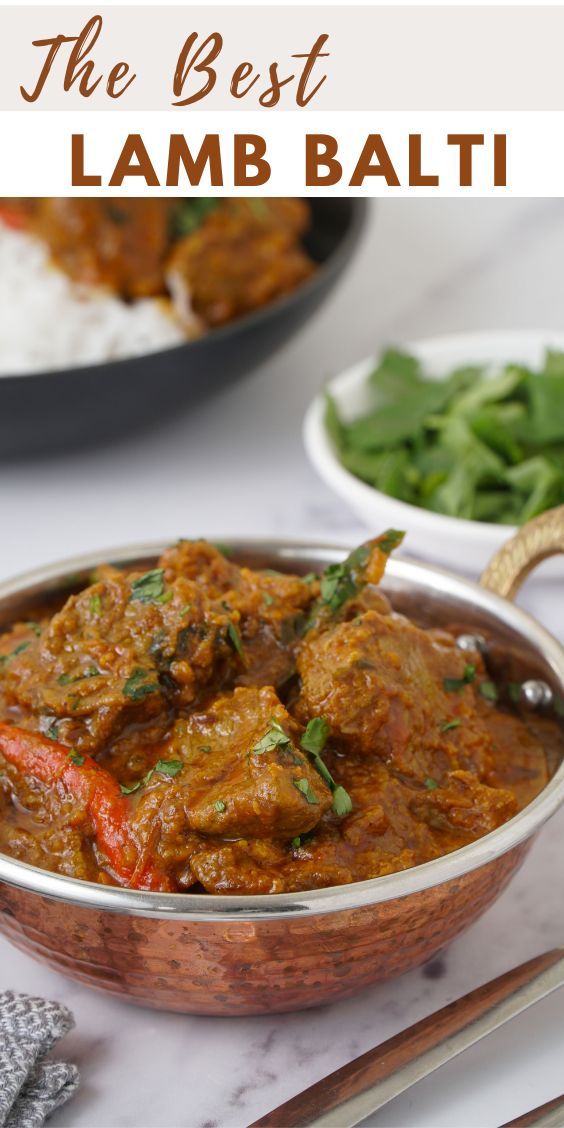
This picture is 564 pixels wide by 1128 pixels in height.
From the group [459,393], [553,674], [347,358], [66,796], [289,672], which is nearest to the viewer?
[66,796]

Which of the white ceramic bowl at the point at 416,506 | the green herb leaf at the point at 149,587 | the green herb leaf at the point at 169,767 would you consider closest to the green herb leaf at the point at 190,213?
the white ceramic bowl at the point at 416,506

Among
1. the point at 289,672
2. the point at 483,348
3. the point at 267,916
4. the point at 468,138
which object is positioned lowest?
the point at 267,916

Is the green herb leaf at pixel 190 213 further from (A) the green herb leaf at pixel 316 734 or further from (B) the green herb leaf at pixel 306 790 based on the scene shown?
(B) the green herb leaf at pixel 306 790

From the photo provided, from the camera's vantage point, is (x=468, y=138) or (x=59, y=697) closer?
(x=59, y=697)

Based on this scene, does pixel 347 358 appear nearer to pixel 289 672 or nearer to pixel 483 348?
pixel 483 348

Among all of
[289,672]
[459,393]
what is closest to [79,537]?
[459,393]

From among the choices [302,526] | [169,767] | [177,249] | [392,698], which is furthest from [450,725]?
[177,249]

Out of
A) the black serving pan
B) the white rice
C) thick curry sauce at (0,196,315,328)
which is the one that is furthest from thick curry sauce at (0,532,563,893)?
thick curry sauce at (0,196,315,328)
